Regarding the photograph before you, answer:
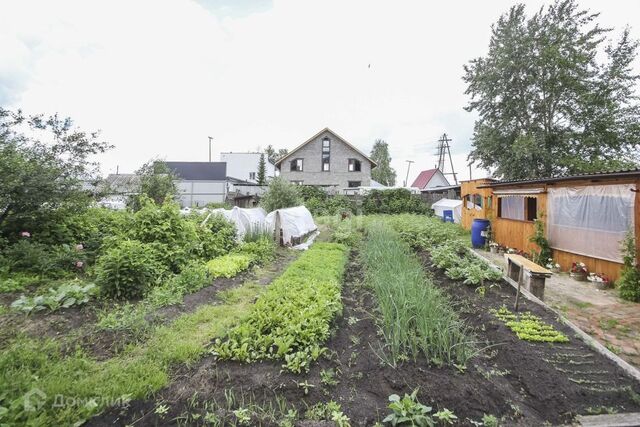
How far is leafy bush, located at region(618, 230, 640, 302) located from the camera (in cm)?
495

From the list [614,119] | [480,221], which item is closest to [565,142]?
[614,119]

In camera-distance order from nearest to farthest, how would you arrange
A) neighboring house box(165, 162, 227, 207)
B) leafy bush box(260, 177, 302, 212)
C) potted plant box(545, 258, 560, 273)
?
potted plant box(545, 258, 560, 273)
leafy bush box(260, 177, 302, 212)
neighboring house box(165, 162, 227, 207)

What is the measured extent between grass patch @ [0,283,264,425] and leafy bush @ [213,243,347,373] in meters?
0.36

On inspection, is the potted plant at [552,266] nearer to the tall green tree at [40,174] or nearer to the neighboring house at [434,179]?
the tall green tree at [40,174]

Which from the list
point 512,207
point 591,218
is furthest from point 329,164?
point 591,218

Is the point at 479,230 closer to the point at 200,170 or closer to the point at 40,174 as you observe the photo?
the point at 40,174

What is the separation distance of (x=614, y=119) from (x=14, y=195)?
80.9 feet

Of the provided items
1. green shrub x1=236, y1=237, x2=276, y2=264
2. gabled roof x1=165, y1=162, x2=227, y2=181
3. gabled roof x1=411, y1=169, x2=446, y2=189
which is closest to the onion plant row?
green shrub x1=236, y1=237, x2=276, y2=264

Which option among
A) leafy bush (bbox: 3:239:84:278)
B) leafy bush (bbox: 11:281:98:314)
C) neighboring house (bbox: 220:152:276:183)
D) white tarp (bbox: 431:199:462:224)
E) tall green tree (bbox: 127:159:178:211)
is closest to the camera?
leafy bush (bbox: 11:281:98:314)

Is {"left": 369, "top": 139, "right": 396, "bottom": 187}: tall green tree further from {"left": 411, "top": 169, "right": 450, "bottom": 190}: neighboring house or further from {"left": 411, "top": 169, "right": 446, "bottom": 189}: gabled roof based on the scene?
{"left": 411, "top": 169, "right": 450, "bottom": 190}: neighboring house

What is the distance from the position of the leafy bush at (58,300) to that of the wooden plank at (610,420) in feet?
17.9

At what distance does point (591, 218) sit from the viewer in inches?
248

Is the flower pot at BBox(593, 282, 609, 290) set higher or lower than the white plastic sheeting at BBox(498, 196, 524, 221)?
lower

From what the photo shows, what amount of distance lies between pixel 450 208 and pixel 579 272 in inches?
433
